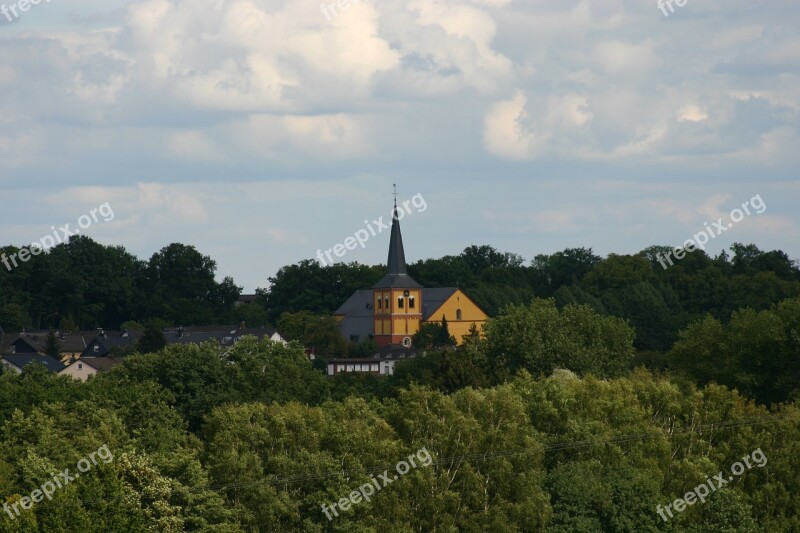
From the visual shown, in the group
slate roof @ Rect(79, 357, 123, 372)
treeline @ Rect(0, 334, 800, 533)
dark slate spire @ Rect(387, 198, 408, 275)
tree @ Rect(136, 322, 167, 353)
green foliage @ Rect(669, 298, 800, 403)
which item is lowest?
treeline @ Rect(0, 334, 800, 533)

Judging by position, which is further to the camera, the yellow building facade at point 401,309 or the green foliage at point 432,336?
the yellow building facade at point 401,309

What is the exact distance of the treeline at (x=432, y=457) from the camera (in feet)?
173

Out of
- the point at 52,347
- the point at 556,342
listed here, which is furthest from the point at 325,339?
the point at 556,342

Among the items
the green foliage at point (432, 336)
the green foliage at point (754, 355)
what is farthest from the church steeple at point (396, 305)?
the green foliage at point (754, 355)

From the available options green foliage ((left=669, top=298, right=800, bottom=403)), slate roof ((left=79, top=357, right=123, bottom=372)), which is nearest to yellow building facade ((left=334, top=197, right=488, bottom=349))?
slate roof ((left=79, top=357, right=123, bottom=372))

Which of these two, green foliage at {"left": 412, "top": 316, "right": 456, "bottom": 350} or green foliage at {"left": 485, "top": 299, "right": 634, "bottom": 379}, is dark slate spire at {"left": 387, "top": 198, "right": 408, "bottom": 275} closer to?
green foliage at {"left": 412, "top": 316, "right": 456, "bottom": 350}

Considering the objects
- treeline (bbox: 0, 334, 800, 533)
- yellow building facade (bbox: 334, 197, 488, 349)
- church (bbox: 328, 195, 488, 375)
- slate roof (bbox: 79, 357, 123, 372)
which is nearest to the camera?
treeline (bbox: 0, 334, 800, 533)

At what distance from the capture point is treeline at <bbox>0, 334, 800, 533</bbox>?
52.8 metres

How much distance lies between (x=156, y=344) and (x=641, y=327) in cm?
5677

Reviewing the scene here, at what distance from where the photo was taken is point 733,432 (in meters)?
65.1

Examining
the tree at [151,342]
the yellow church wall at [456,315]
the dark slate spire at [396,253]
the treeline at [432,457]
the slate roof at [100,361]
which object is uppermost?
the dark slate spire at [396,253]

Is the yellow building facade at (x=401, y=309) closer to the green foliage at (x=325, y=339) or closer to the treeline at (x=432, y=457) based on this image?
the green foliage at (x=325, y=339)

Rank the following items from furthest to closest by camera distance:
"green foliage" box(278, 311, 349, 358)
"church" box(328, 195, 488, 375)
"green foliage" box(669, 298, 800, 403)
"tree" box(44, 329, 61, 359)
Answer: "church" box(328, 195, 488, 375) < "green foliage" box(278, 311, 349, 358) < "tree" box(44, 329, 61, 359) < "green foliage" box(669, 298, 800, 403)

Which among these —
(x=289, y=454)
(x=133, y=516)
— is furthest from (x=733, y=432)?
(x=133, y=516)
